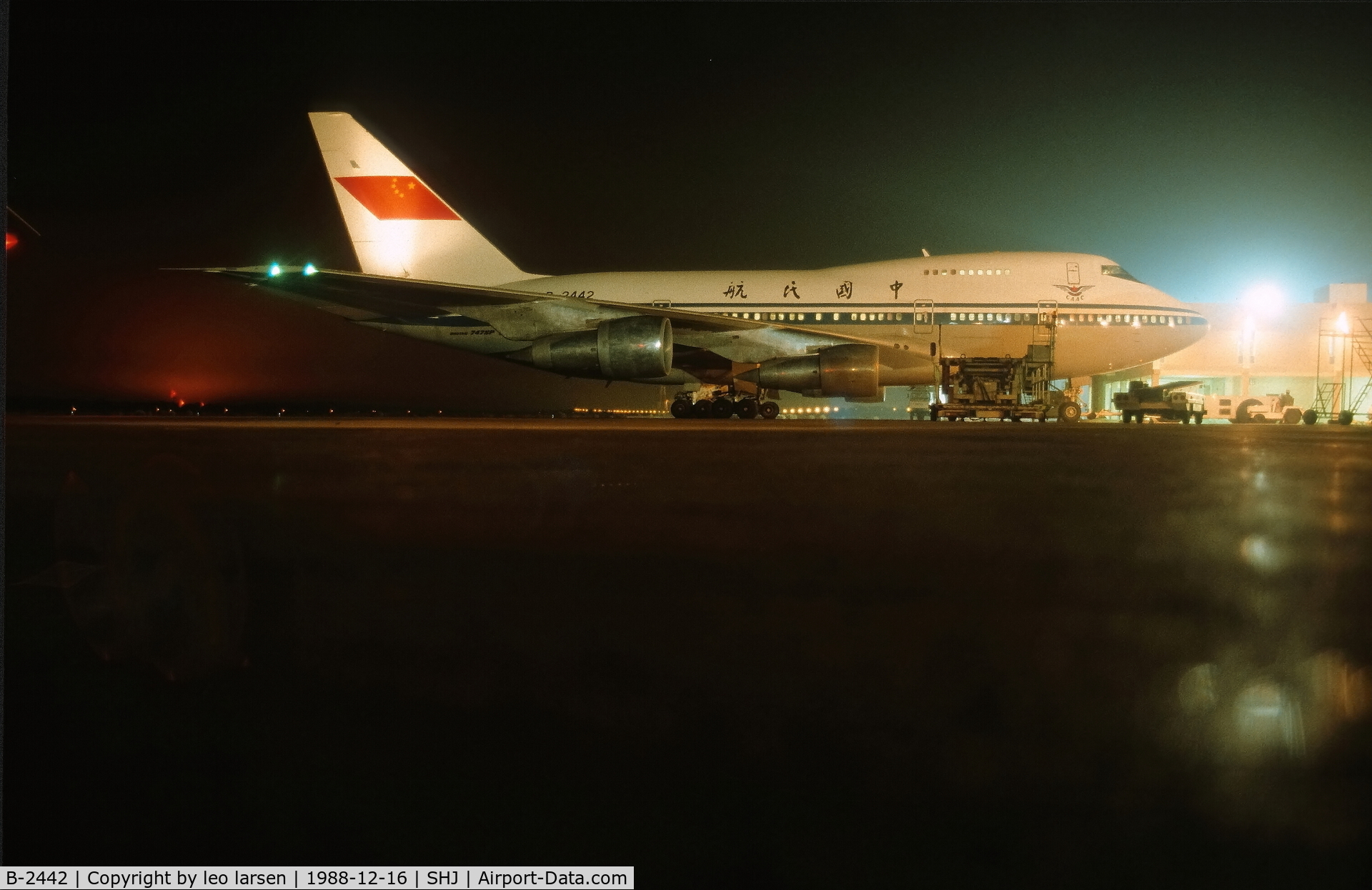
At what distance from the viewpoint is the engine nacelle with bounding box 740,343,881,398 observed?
13789 millimetres

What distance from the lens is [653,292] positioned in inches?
659

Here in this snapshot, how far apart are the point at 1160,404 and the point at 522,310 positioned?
45.0ft

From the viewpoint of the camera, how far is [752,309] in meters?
16.1

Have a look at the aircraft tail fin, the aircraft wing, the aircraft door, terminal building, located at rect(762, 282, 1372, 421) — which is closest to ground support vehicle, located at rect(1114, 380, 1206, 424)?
the aircraft door

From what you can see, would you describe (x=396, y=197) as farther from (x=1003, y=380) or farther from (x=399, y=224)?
(x=1003, y=380)

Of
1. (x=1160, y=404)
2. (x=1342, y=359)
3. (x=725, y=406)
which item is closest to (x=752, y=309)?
(x=725, y=406)

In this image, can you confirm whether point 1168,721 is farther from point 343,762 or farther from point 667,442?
point 667,442

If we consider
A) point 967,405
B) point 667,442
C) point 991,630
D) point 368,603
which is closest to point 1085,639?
point 991,630

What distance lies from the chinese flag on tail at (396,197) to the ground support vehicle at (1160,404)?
1473 centimetres

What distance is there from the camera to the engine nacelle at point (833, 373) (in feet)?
45.2

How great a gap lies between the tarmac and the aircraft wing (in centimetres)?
980

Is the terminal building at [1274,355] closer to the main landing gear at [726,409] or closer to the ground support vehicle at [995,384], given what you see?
the ground support vehicle at [995,384]

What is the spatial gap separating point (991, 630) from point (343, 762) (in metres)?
1.43

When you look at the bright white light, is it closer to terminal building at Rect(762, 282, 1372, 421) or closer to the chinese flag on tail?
terminal building at Rect(762, 282, 1372, 421)
